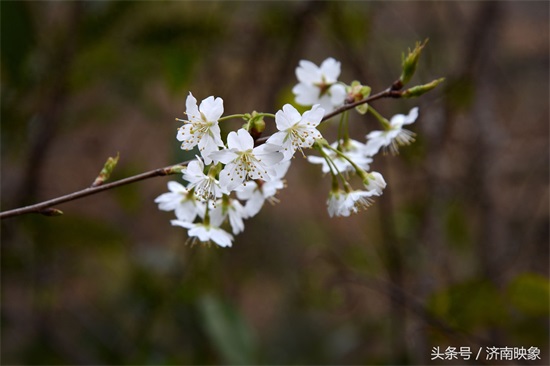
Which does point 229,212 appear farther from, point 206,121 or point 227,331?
point 227,331

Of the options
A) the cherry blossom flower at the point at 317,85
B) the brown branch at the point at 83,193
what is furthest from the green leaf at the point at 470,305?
the brown branch at the point at 83,193

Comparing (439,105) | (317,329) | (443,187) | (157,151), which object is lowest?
(317,329)

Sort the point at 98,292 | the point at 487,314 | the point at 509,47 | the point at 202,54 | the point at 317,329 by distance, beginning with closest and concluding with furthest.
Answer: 1. the point at 487,314
2. the point at 202,54
3. the point at 317,329
4. the point at 98,292
5. the point at 509,47

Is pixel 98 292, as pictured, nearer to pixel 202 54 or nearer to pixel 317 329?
pixel 317 329

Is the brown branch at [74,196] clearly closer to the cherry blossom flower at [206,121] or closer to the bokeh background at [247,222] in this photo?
the cherry blossom flower at [206,121]

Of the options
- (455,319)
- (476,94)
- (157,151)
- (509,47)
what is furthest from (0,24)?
(509,47)
